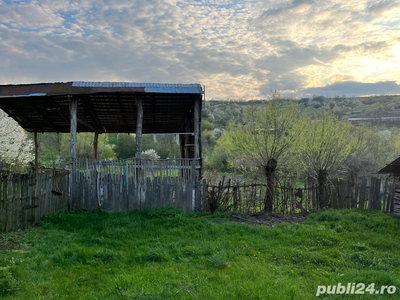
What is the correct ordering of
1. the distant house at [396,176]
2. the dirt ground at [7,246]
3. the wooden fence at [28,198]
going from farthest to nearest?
1. the distant house at [396,176]
2. the wooden fence at [28,198]
3. the dirt ground at [7,246]

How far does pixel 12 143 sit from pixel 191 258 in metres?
25.1

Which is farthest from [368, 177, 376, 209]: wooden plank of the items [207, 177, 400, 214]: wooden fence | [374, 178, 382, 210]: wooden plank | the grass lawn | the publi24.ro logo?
the publi24.ro logo

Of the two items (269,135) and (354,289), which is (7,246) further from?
(269,135)

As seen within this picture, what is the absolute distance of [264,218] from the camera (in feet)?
30.0

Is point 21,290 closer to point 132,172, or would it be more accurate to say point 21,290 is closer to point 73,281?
point 73,281

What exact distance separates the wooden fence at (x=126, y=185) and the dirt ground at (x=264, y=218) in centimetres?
208

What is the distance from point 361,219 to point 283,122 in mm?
4501

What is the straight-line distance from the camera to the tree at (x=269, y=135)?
34.0 feet

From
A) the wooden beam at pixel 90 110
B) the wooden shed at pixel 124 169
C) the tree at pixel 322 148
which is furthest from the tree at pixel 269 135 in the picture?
the wooden beam at pixel 90 110

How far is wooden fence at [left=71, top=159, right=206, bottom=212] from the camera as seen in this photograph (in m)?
9.25

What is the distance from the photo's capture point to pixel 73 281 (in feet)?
14.1

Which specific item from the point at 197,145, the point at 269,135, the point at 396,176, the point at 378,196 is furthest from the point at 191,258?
the point at 396,176

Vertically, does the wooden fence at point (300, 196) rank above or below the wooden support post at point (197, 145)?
below

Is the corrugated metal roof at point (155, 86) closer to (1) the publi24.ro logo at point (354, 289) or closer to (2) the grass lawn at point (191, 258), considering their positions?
(2) the grass lawn at point (191, 258)
